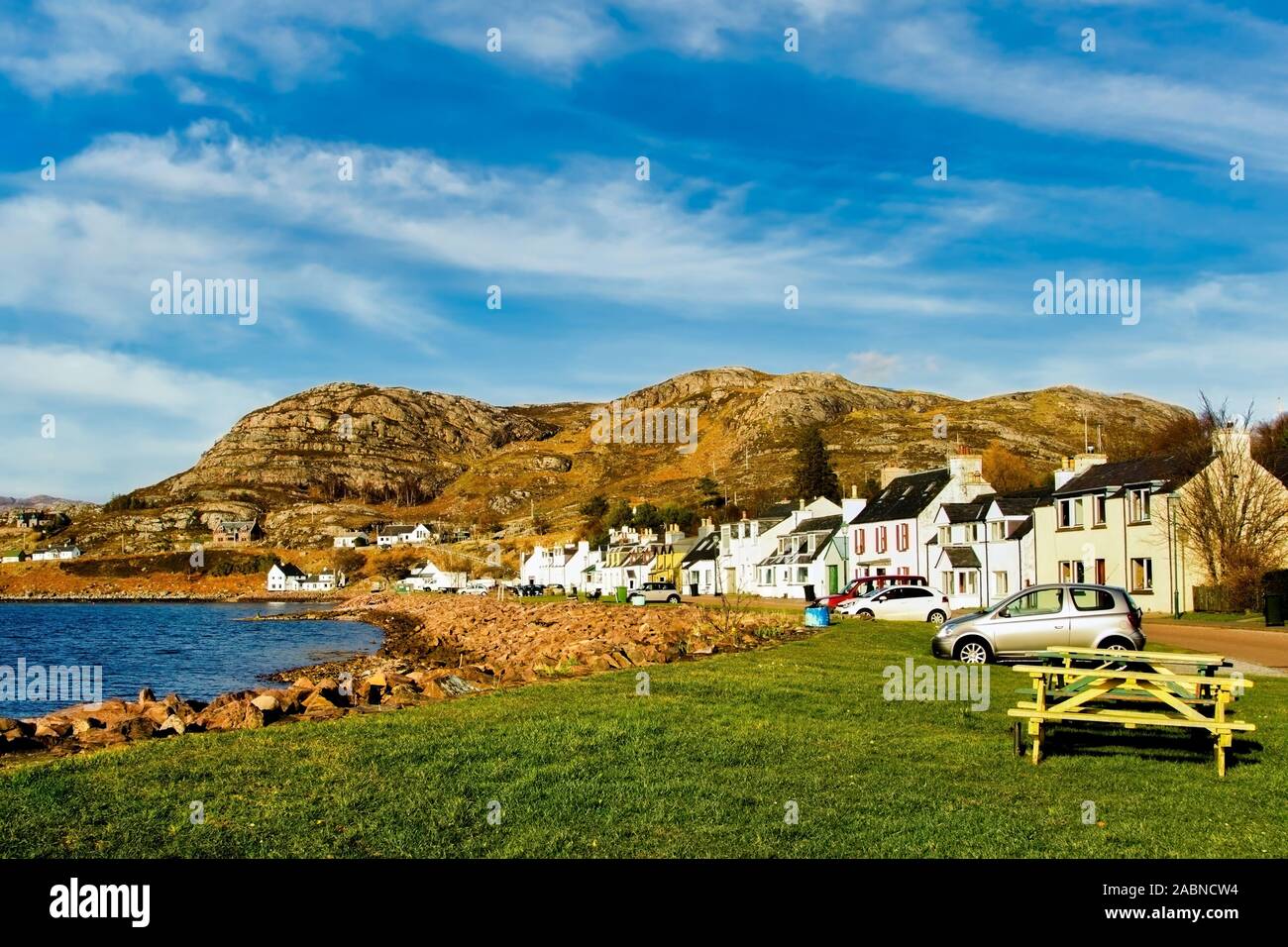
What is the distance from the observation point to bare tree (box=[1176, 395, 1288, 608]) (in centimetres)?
4372

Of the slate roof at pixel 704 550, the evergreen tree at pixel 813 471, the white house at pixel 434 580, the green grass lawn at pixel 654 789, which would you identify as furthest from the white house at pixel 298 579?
the green grass lawn at pixel 654 789

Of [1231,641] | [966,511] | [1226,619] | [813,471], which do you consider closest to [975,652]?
[1231,641]

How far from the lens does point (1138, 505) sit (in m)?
47.8

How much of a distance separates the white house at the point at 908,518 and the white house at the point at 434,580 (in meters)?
81.0

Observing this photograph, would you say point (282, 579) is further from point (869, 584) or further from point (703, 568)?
point (869, 584)

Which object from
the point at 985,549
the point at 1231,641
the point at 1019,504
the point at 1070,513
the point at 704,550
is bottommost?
the point at 1231,641

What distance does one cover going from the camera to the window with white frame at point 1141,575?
47094 millimetres

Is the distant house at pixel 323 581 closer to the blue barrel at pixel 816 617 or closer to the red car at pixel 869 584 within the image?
the red car at pixel 869 584

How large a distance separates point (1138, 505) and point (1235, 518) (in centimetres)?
433

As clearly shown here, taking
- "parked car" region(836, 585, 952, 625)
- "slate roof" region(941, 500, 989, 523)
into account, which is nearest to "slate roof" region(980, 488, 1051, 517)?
"slate roof" region(941, 500, 989, 523)

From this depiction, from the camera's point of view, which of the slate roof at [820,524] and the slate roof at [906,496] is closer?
the slate roof at [906,496]

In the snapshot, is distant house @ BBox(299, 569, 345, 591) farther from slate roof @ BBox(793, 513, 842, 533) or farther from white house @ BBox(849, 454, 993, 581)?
white house @ BBox(849, 454, 993, 581)
